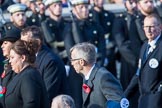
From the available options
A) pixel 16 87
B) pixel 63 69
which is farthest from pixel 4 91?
pixel 63 69

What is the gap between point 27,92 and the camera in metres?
7.67

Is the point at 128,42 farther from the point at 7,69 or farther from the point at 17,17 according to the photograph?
the point at 7,69

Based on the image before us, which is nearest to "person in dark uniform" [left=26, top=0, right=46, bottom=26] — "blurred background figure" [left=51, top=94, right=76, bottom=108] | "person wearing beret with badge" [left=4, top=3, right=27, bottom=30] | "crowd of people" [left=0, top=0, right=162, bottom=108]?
"crowd of people" [left=0, top=0, right=162, bottom=108]

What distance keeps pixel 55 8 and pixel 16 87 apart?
17.7ft

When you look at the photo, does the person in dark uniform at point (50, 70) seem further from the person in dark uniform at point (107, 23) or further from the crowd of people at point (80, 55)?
the person in dark uniform at point (107, 23)

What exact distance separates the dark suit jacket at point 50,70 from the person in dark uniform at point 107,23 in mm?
4080

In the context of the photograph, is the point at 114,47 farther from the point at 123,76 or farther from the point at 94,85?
the point at 94,85

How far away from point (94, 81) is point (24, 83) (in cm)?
74

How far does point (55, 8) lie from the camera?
13.1m


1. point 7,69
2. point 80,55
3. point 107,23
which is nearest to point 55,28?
point 107,23

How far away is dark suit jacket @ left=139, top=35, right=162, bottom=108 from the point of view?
8.87m

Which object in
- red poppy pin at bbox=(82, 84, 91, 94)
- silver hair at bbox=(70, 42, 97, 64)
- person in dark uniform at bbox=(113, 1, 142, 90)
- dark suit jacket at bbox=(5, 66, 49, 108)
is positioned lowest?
person in dark uniform at bbox=(113, 1, 142, 90)

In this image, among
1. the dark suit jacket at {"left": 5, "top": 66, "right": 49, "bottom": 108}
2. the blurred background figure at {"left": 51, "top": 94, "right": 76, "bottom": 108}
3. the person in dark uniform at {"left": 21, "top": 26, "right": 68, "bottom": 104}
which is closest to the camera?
the blurred background figure at {"left": 51, "top": 94, "right": 76, "bottom": 108}

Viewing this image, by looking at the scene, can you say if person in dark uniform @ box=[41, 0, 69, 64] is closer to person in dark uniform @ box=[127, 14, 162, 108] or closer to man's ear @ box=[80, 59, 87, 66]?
person in dark uniform @ box=[127, 14, 162, 108]
